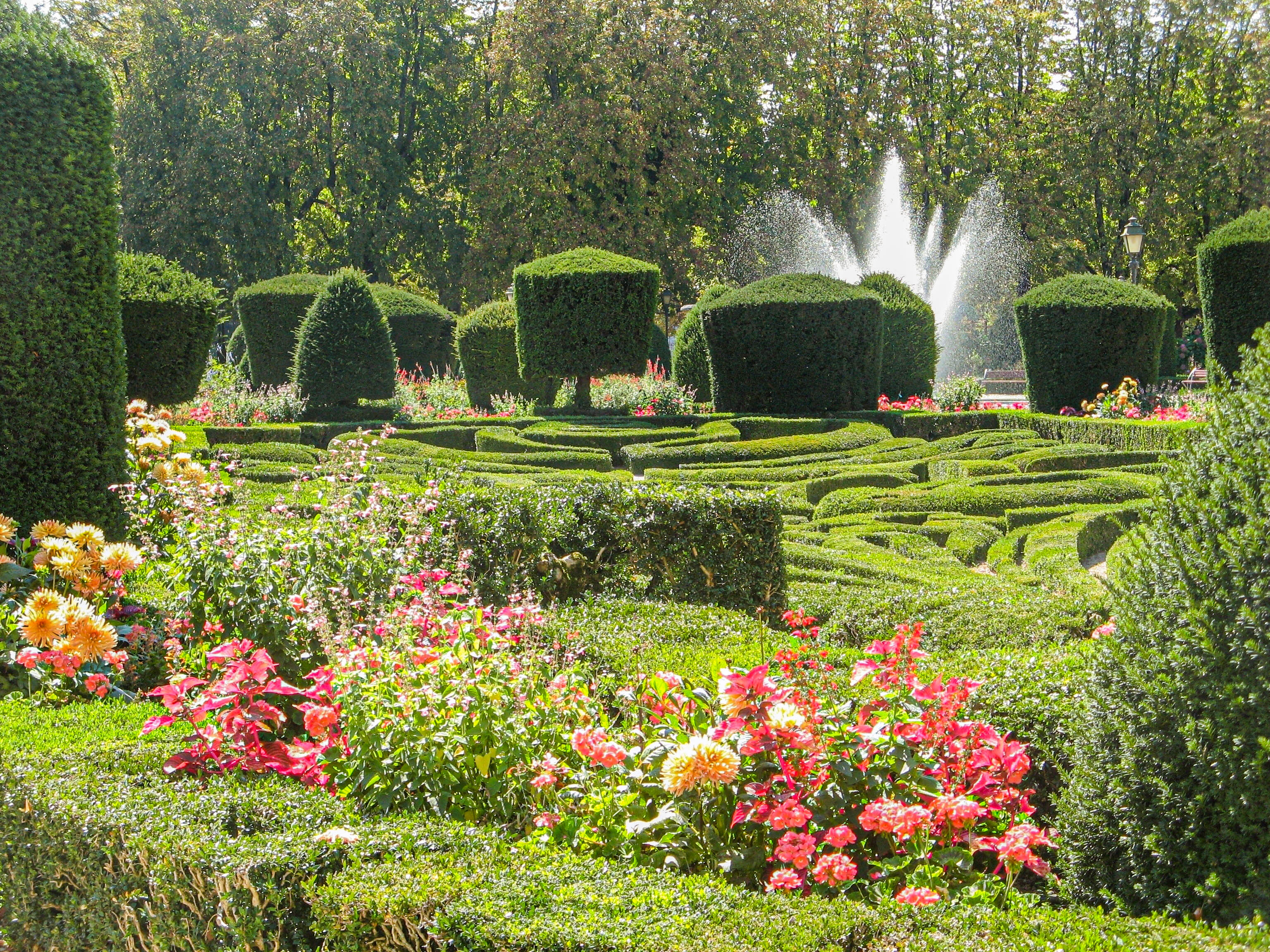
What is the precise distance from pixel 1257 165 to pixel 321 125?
22.8 meters

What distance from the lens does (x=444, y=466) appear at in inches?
334

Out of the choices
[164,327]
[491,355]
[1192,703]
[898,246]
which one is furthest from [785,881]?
[898,246]

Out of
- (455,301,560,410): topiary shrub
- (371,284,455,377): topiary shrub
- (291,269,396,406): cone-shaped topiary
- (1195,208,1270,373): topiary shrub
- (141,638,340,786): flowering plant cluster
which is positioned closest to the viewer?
(141,638,340,786): flowering plant cluster

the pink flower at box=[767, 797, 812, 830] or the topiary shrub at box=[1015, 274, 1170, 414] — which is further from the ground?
the topiary shrub at box=[1015, 274, 1170, 414]

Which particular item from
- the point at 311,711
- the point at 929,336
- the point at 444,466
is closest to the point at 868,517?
the point at 444,466

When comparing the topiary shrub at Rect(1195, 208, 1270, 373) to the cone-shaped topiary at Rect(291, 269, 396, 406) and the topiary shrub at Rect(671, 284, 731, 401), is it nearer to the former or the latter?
the topiary shrub at Rect(671, 284, 731, 401)

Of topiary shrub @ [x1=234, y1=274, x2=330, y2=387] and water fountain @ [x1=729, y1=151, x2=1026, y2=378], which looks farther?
water fountain @ [x1=729, y1=151, x2=1026, y2=378]

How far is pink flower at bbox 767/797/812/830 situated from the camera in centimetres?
227

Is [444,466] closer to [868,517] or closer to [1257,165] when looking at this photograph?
[868,517]

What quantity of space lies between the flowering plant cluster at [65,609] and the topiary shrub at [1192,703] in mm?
2901

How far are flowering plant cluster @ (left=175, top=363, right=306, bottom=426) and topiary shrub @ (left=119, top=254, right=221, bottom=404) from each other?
3498 mm

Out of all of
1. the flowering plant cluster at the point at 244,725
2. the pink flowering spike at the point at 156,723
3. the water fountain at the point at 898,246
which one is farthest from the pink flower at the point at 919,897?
the water fountain at the point at 898,246

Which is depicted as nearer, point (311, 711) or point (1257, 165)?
point (311, 711)

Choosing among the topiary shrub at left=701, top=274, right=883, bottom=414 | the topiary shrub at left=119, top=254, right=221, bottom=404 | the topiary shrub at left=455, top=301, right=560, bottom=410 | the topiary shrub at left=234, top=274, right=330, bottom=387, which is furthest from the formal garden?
the topiary shrub at left=234, top=274, right=330, bottom=387
